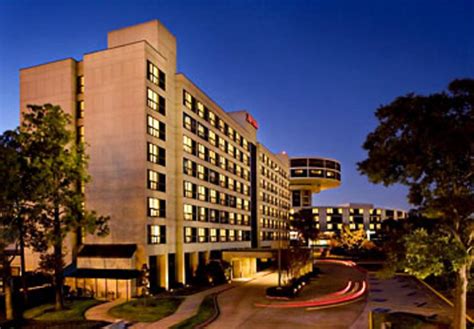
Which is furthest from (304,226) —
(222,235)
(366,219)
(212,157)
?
(366,219)

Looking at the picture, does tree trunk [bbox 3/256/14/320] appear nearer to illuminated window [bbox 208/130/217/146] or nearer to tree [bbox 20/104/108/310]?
tree [bbox 20/104/108/310]

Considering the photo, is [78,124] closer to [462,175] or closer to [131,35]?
[131,35]

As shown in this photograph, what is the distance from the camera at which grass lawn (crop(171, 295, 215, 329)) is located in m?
29.2

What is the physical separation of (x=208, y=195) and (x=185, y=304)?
25.4 meters

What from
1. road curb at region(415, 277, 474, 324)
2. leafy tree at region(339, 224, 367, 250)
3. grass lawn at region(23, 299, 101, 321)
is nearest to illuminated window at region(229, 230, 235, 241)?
road curb at region(415, 277, 474, 324)

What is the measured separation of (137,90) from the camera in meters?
45.5

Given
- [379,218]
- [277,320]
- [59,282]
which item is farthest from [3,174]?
[379,218]

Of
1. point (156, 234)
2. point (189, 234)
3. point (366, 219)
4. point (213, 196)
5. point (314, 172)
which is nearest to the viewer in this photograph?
point (156, 234)

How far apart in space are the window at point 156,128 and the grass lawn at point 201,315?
18163 mm

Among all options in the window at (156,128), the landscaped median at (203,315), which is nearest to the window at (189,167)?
the window at (156,128)

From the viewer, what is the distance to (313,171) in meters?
154

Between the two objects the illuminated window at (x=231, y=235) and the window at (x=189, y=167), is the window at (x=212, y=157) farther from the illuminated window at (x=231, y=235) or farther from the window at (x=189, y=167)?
the illuminated window at (x=231, y=235)

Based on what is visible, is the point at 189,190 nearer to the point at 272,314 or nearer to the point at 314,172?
the point at 272,314

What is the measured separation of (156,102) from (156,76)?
A: 291 cm
